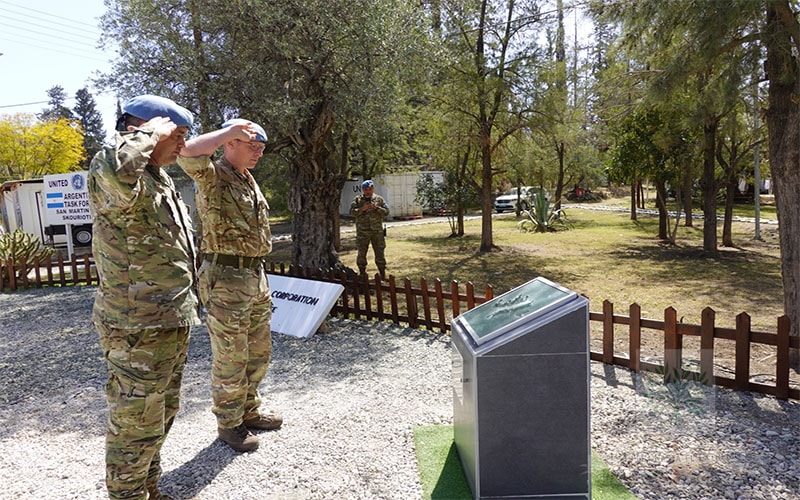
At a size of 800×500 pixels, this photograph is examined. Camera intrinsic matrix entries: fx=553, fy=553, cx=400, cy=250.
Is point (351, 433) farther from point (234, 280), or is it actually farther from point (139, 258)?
point (139, 258)

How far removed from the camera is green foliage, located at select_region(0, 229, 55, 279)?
1066 centimetres

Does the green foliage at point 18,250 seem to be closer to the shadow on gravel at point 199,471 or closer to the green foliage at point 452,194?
the shadow on gravel at point 199,471

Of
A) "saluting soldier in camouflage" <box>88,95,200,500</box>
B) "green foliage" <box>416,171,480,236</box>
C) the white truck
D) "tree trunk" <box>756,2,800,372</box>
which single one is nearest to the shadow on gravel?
"saluting soldier in camouflage" <box>88,95,200,500</box>

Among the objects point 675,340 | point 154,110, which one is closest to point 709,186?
point 675,340

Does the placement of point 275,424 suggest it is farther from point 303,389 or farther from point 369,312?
point 369,312

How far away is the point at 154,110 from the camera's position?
2.45 metres

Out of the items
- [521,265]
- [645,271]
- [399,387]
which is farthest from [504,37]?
[399,387]

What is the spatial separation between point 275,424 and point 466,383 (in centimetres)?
154

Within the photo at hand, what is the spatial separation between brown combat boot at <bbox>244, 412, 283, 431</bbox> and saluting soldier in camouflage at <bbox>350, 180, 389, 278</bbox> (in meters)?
5.98

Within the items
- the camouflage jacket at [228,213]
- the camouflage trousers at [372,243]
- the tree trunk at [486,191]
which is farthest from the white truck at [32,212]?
the camouflage jacket at [228,213]

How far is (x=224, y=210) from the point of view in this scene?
3359 millimetres

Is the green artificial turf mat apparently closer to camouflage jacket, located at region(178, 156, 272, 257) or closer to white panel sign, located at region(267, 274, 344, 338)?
camouflage jacket, located at region(178, 156, 272, 257)

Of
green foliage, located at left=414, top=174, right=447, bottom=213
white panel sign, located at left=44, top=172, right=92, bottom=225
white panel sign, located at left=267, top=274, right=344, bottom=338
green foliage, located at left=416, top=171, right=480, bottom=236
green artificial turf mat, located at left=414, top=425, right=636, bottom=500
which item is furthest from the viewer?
green foliage, located at left=414, top=174, right=447, bottom=213

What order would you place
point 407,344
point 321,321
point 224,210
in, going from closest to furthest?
point 224,210 < point 407,344 < point 321,321
